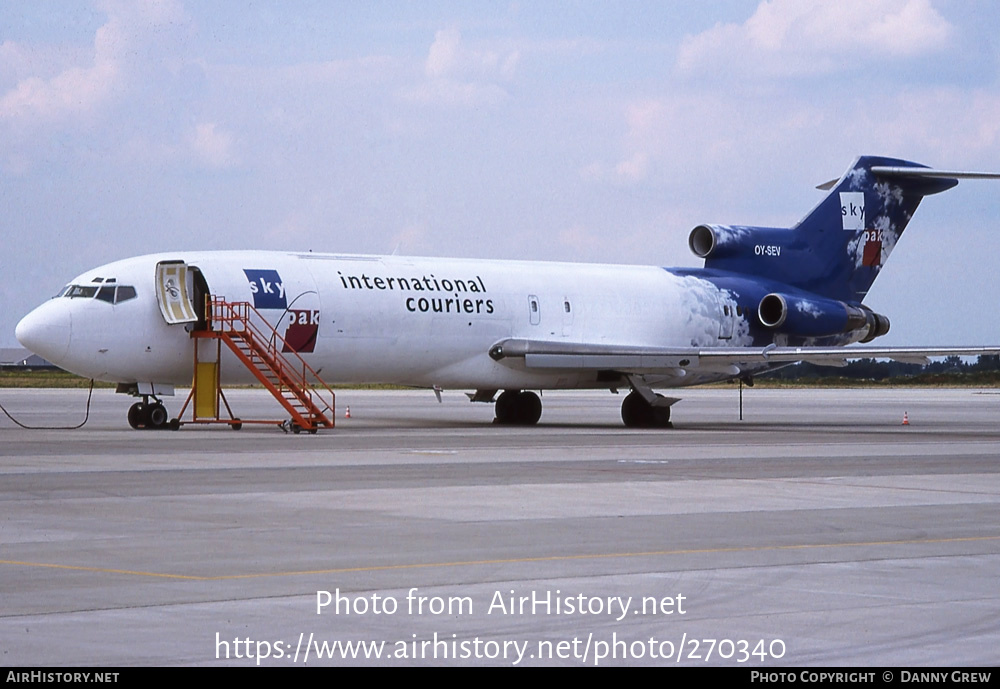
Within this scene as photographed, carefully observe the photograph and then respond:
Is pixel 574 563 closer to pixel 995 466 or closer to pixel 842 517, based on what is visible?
pixel 842 517

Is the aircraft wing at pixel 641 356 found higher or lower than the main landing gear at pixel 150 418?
higher

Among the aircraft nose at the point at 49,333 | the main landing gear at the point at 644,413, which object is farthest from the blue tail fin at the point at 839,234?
the aircraft nose at the point at 49,333

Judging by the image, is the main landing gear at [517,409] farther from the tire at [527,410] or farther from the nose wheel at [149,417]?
the nose wheel at [149,417]

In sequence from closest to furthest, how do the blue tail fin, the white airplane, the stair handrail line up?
the white airplane → the stair handrail → the blue tail fin

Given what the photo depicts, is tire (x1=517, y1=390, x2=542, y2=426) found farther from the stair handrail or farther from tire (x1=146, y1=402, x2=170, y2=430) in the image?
tire (x1=146, y1=402, x2=170, y2=430)

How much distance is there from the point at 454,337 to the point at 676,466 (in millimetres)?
14177

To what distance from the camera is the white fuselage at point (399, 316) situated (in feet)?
100

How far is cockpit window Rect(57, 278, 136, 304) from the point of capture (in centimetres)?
3067

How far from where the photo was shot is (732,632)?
8.27 metres

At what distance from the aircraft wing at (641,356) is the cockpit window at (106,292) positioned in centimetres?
901

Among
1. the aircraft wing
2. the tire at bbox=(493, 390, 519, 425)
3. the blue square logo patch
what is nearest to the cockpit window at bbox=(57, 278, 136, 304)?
the blue square logo patch

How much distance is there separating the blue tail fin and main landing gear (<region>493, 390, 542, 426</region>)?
8006 mm

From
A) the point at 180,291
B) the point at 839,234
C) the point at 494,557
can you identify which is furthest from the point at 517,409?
the point at 494,557

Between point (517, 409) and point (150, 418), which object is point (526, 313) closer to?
point (517, 409)
